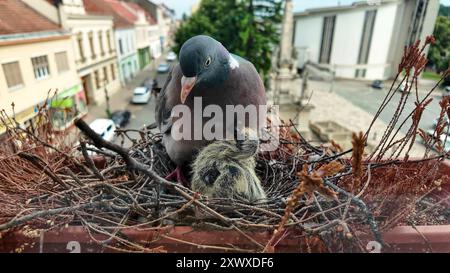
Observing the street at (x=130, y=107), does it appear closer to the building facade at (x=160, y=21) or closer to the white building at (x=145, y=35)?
the white building at (x=145, y=35)

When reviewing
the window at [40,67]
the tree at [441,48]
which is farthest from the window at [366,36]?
the window at [40,67]

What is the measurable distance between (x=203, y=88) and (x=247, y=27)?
782 cm

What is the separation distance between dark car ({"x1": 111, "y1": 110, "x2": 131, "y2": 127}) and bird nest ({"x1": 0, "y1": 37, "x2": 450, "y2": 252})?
264 inches

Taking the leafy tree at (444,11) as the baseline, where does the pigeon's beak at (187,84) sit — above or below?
below

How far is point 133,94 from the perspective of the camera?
1024 cm

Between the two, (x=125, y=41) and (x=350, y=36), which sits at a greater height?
(x=350, y=36)

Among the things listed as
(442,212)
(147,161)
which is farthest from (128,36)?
(442,212)

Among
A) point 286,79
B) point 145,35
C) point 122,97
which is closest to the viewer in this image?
point 286,79

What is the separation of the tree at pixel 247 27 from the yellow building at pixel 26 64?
6.78m

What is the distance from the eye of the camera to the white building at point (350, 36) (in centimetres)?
1173

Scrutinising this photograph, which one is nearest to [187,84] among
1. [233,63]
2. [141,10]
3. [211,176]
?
[233,63]

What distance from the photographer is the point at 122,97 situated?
10.1 meters

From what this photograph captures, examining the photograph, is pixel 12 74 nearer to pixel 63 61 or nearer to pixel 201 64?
pixel 201 64
